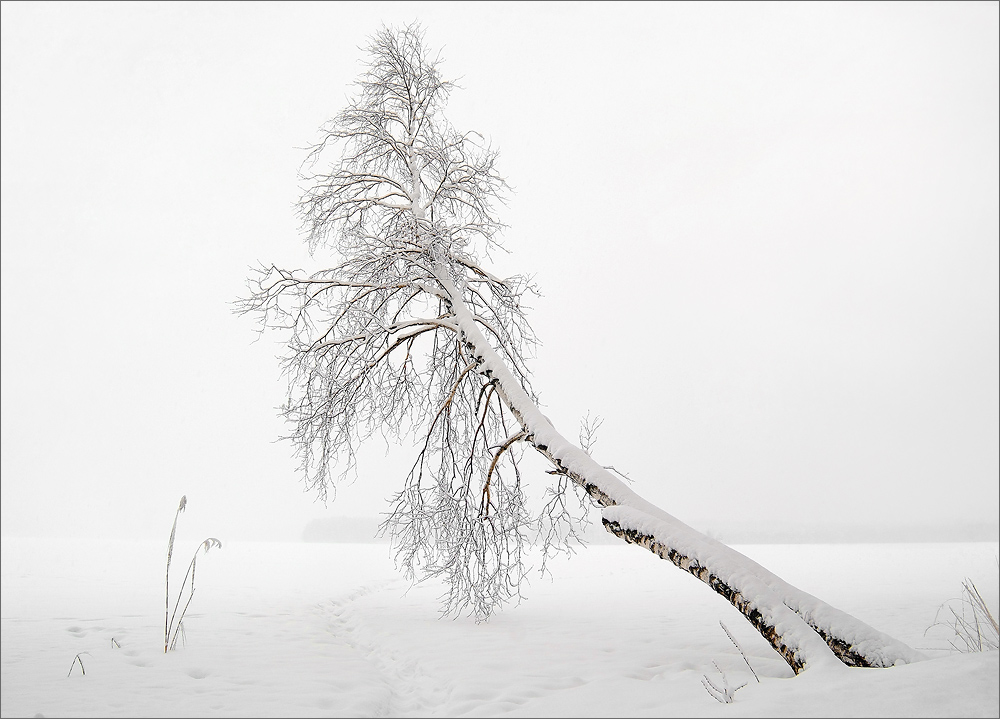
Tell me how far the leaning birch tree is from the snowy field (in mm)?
1042

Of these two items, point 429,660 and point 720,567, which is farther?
point 429,660

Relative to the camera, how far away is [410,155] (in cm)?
655

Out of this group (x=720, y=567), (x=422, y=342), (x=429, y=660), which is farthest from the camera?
(x=422, y=342)

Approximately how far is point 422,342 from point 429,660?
4.08m

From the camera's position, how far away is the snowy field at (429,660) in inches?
104

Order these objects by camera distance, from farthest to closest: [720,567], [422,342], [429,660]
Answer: [422,342]
[429,660]
[720,567]

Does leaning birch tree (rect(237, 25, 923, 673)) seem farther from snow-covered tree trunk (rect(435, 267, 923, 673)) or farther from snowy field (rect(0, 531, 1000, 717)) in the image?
snowy field (rect(0, 531, 1000, 717))

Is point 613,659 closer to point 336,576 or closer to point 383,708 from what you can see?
point 383,708

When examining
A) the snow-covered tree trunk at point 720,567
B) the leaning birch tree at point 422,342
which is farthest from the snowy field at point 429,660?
the leaning birch tree at point 422,342

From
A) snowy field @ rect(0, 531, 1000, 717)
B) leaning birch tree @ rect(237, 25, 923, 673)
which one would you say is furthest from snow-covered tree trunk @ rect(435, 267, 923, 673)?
snowy field @ rect(0, 531, 1000, 717)

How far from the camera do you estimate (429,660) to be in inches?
182

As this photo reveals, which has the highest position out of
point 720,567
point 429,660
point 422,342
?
point 422,342

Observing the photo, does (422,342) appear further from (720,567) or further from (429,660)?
(720,567)

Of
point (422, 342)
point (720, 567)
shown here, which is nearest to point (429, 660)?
point (720, 567)
